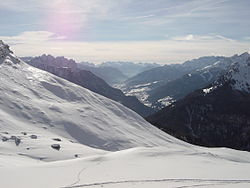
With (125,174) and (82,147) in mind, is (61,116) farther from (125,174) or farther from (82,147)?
(125,174)

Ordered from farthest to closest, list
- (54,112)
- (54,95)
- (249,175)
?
Result: (54,95) < (54,112) < (249,175)

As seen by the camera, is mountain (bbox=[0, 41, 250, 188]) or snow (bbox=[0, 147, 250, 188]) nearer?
snow (bbox=[0, 147, 250, 188])

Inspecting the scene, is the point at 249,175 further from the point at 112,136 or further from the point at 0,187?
the point at 112,136

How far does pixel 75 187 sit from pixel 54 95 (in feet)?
295

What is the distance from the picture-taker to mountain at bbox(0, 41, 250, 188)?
2395 centimetres

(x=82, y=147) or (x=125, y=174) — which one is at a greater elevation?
(x=125, y=174)

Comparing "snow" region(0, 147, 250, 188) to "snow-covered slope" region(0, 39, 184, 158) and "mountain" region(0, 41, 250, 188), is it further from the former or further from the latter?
"snow-covered slope" region(0, 39, 184, 158)

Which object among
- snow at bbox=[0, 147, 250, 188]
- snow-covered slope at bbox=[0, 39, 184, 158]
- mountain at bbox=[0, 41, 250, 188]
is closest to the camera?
snow at bbox=[0, 147, 250, 188]

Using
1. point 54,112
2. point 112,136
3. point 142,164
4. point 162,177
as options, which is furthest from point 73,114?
point 162,177

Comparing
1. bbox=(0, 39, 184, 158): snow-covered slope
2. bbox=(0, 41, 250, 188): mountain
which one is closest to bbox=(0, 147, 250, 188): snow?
bbox=(0, 41, 250, 188): mountain

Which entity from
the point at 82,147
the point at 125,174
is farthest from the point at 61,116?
the point at 125,174

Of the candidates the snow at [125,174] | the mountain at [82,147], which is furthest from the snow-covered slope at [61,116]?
the snow at [125,174]

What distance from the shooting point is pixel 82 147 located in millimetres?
57156

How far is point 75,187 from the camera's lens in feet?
68.2
